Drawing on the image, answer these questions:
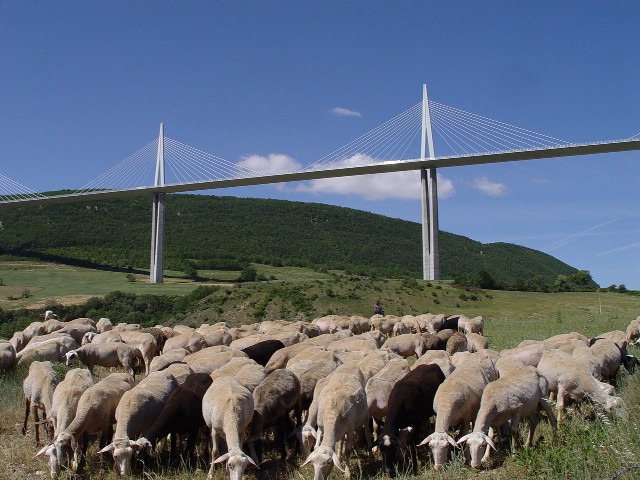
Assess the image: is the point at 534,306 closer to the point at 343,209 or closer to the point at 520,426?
the point at 520,426

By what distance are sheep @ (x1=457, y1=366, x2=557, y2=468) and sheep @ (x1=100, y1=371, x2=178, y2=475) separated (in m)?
4.21

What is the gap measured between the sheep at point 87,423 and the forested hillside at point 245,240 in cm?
6922

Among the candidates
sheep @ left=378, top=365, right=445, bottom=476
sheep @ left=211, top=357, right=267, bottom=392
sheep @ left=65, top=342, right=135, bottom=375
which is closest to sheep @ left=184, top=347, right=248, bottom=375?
sheep @ left=211, top=357, right=267, bottom=392

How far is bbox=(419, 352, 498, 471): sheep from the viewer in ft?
25.3

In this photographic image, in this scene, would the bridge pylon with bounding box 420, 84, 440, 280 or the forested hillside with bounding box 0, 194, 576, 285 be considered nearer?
the bridge pylon with bounding box 420, 84, 440, 280

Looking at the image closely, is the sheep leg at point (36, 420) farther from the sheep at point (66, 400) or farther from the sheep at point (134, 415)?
the sheep at point (134, 415)

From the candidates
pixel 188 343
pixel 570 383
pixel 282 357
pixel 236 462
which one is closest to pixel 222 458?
pixel 236 462

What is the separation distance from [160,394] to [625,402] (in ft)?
22.6

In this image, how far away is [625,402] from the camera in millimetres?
9312

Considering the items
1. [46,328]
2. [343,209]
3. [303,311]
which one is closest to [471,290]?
[303,311]

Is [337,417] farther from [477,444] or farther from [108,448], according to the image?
[108,448]

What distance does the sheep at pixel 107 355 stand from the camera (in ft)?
48.4

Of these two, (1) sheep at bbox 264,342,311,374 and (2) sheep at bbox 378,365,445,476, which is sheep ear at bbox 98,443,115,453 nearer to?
(2) sheep at bbox 378,365,445,476

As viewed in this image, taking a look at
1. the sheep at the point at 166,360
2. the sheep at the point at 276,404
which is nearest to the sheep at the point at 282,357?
the sheep at the point at 166,360
